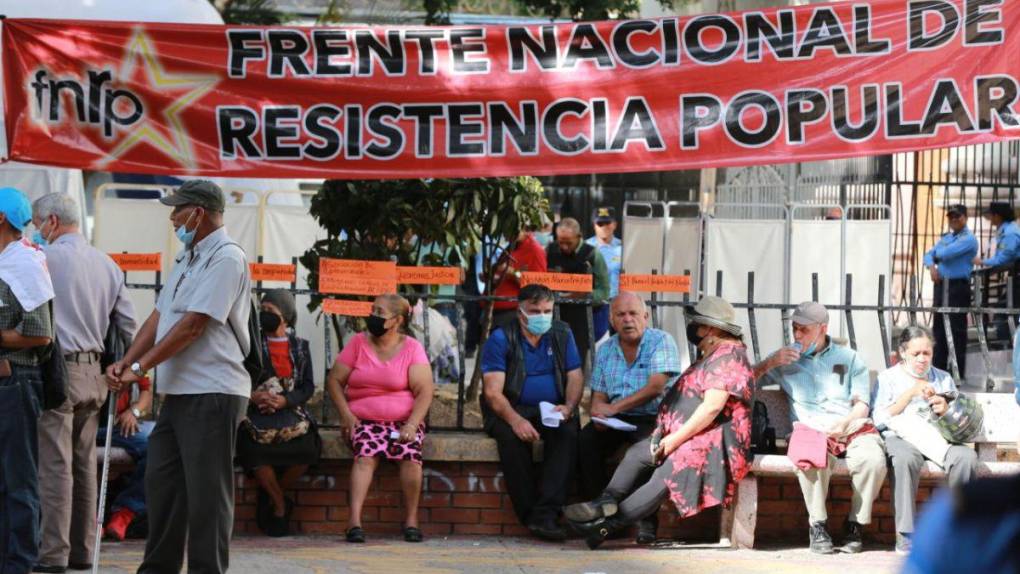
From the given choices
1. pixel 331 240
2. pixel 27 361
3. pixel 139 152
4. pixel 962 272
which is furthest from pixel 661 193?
pixel 27 361

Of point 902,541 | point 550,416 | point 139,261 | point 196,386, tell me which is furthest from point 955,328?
point 196,386

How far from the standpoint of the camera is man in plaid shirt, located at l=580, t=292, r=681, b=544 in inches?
A: 354

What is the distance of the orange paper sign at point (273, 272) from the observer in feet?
30.3

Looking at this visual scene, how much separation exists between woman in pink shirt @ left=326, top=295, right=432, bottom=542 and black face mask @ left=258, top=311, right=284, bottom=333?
42cm

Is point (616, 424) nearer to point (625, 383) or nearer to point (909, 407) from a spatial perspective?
point (625, 383)

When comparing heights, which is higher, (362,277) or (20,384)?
(362,277)

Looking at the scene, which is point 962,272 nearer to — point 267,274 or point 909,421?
point 909,421

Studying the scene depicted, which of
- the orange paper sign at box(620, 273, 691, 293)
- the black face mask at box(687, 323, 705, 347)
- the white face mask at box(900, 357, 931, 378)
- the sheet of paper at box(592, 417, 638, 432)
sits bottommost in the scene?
the sheet of paper at box(592, 417, 638, 432)

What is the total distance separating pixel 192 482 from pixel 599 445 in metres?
3.31

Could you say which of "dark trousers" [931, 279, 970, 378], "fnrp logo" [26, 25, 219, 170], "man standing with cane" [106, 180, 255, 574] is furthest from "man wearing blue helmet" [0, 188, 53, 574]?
"dark trousers" [931, 279, 970, 378]

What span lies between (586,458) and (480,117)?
84.9 inches

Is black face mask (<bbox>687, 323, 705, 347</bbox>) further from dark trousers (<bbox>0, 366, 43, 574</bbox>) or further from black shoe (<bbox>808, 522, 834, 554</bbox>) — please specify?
dark trousers (<bbox>0, 366, 43, 574</bbox>)

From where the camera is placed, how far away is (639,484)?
28.6 ft

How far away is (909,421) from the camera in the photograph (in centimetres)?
873
